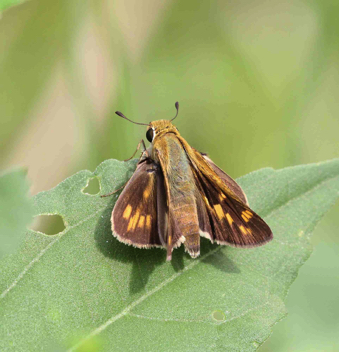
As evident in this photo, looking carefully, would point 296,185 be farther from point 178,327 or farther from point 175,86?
point 175,86

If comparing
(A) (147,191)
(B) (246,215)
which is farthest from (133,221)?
(B) (246,215)

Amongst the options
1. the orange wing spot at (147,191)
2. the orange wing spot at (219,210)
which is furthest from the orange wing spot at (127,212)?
the orange wing spot at (219,210)

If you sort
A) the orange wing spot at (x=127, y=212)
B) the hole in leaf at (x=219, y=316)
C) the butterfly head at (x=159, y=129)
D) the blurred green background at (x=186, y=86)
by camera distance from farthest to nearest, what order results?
the blurred green background at (x=186, y=86)
the butterfly head at (x=159, y=129)
the orange wing spot at (x=127, y=212)
the hole in leaf at (x=219, y=316)

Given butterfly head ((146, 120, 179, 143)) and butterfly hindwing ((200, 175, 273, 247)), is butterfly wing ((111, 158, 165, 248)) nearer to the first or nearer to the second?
butterfly head ((146, 120, 179, 143))

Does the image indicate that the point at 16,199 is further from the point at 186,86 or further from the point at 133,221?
the point at 186,86

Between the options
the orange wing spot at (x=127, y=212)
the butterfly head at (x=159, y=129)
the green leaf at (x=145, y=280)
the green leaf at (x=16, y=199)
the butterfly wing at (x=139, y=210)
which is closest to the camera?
the green leaf at (x=16, y=199)

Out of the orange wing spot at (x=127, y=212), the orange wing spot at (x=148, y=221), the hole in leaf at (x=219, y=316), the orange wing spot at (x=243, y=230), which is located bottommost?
the hole in leaf at (x=219, y=316)

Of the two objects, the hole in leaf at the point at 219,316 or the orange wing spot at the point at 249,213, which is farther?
the orange wing spot at the point at 249,213

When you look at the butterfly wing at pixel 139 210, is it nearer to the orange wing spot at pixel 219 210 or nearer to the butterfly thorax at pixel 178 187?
the butterfly thorax at pixel 178 187
